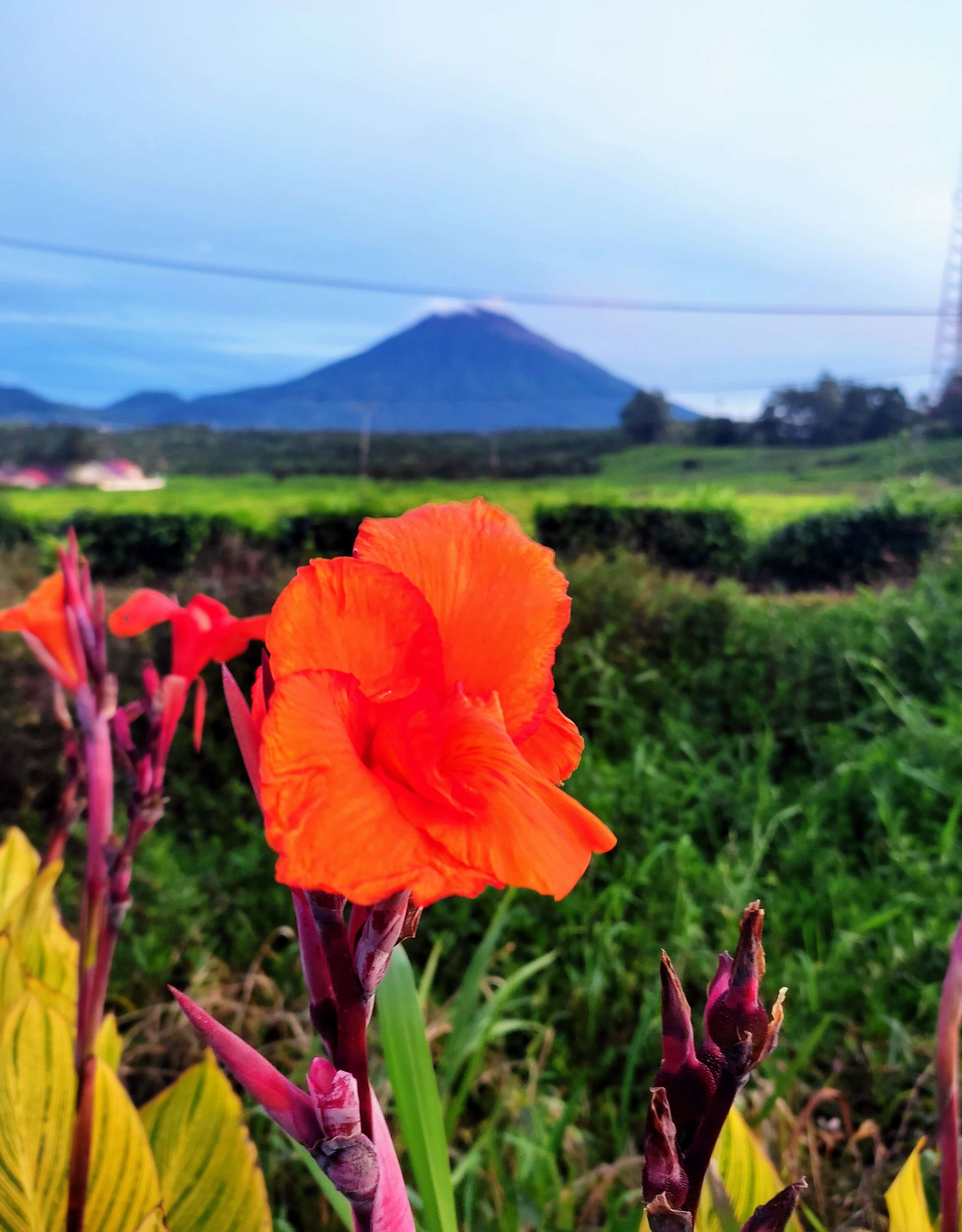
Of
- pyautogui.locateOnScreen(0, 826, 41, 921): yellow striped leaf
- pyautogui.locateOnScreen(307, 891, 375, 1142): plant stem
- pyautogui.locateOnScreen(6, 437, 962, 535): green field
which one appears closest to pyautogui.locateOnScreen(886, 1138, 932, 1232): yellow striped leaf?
pyautogui.locateOnScreen(307, 891, 375, 1142): plant stem

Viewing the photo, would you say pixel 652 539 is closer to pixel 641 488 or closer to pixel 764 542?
pixel 764 542

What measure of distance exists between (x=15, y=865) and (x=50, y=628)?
1.72ft

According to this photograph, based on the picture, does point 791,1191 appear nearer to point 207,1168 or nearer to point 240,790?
point 207,1168

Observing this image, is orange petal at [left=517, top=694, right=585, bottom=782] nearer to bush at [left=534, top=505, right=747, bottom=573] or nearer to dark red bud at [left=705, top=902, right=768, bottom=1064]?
dark red bud at [left=705, top=902, right=768, bottom=1064]

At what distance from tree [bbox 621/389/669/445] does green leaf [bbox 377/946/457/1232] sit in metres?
5.39

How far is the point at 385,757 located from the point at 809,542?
455cm

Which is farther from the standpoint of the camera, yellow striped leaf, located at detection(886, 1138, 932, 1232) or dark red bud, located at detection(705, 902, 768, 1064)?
yellow striped leaf, located at detection(886, 1138, 932, 1232)

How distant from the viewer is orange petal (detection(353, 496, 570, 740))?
26 cm

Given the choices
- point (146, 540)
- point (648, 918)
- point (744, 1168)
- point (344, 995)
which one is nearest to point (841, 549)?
point (648, 918)

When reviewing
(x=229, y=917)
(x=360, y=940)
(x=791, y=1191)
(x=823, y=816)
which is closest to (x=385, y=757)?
(x=360, y=940)

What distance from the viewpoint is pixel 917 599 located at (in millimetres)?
2424

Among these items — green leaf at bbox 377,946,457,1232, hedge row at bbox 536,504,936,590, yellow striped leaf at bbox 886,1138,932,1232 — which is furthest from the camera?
hedge row at bbox 536,504,936,590

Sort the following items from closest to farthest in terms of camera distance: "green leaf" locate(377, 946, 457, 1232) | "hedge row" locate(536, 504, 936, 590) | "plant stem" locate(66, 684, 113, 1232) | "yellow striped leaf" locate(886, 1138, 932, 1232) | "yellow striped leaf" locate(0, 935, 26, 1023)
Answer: "green leaf" locate(377, 946, 457, 1232), "yellow striped leaf" locate(886, 1138, 932, 1232), "plant stem" locate(66, 684, 113, 1232), "yellow striped leaf" locate(0, 935, 26, 1023), "hedge row" locate(536, 504, 936, 590)

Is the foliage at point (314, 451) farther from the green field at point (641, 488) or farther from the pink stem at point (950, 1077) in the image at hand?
the pink stem at point (950, 1077)
